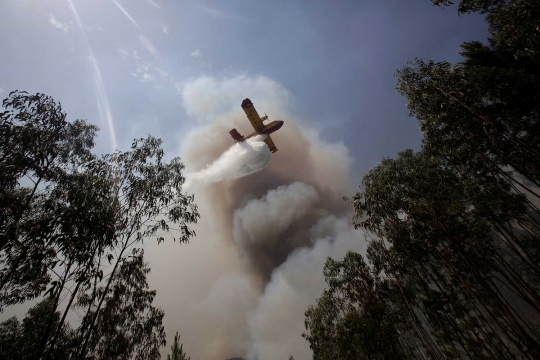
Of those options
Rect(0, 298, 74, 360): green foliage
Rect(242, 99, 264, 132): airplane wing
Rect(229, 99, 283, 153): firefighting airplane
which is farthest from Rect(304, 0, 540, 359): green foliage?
Rect(0, 298, 74, 360): green foliage

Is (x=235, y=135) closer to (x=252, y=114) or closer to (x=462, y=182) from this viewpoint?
(x=252, y=114)

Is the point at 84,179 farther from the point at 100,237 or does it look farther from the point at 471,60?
the point at 471,60

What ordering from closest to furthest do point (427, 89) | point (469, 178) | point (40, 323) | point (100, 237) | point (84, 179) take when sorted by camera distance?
point (100, 237)
point (84, 179)
point (427, 89)
point (469, 178)
point (40, 323)

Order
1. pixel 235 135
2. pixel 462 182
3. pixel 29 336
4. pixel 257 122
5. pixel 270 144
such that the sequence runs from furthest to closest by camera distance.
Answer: pixel 270 144
pixel 235 135
pixel 257 122
pixel 29 336
pixel 462 182

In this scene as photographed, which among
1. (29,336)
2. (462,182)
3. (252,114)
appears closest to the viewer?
(462,182)

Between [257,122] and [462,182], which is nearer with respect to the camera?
[462,182]

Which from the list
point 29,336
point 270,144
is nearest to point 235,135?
point 270,144

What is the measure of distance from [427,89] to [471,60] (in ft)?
15.2

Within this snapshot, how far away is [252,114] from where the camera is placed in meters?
25.4

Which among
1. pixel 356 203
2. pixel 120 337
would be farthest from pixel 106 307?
pixel 356 203

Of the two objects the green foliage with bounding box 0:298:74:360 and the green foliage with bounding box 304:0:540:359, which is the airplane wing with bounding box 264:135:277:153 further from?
the green foliage with bounding box 0:298:74:360

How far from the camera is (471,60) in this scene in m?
11.6

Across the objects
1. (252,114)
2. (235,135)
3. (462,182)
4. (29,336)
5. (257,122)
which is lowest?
(462,182)

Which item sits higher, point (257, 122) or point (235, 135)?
point (235, 135)
